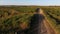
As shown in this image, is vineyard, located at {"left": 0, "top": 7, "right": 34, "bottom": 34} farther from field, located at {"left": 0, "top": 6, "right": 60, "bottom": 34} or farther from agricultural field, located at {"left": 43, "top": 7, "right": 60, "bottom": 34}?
agricultural field, located at {"left": 43, "top": 7, "right": 60, "bottom": 34}

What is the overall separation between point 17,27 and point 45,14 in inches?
24.2

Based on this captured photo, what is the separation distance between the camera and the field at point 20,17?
3541 millimetres

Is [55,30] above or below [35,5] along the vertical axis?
below

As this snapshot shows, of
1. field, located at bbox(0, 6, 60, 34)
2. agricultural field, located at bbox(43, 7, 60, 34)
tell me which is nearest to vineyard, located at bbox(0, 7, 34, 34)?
field, located at bbox(0, 6, 60, 34)

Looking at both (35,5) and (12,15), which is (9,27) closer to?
(12,15)

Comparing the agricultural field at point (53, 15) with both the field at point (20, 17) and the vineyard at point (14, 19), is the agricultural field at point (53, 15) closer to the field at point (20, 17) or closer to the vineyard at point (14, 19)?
the field at point (20, 17)

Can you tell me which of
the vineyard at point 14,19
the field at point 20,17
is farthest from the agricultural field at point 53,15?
the vineyard at point 14,19

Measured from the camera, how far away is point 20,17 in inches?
141

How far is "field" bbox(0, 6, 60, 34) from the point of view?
3541mm

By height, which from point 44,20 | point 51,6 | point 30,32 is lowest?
point 30,32

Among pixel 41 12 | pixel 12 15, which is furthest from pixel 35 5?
pixel 12 15

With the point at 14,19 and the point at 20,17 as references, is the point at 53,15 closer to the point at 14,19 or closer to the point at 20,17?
the point at 20,17

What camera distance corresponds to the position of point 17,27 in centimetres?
354

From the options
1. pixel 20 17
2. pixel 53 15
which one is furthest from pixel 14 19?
pixel 53 15
